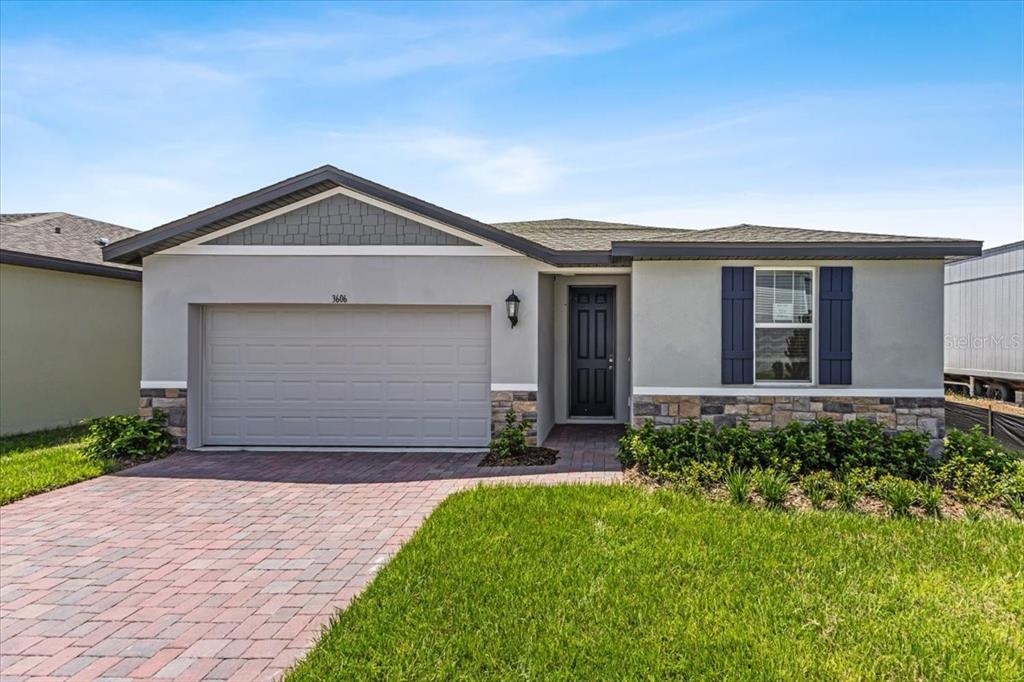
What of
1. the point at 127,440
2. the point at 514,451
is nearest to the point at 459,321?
the point at 514,451

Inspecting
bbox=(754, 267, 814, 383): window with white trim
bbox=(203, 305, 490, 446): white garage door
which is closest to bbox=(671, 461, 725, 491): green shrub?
bbox=(754, 267, 814, 383): window with white trim

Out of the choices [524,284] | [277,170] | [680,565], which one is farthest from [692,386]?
[277,170]

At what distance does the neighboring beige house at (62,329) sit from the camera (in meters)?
10.7

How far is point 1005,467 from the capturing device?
23.1ft

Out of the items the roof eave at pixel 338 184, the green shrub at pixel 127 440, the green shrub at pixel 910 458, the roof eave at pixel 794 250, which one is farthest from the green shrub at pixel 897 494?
the green shrub at pixel 127 440

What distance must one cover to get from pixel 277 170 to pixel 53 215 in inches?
321

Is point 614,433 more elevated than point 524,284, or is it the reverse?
point 524,284

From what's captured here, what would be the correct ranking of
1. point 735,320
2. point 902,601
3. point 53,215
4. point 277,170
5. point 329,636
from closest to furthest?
point 329,636
point 902,601
point 735,320
point 277,170
point 53,215

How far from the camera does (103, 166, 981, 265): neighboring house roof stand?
8391 mm

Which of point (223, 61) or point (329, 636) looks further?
point (223, 61)

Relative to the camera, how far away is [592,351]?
37.4 feet

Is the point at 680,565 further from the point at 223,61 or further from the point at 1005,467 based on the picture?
the point at 223,61

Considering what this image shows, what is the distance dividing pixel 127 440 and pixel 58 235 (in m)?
6.52

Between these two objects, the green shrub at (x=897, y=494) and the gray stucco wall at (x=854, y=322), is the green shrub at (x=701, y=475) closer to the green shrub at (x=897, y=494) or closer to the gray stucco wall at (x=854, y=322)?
the green shrub at (x=897, y=494)
